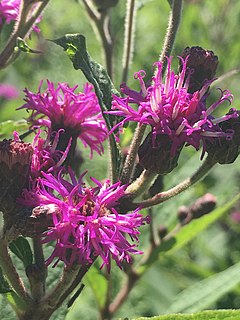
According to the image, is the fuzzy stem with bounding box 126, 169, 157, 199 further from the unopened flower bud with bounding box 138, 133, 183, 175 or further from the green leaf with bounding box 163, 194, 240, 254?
the green leaf with bounding box 163, 194, 240, 254

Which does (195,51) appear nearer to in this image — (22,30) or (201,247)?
(22,30)

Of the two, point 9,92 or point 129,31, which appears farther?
point 9,92

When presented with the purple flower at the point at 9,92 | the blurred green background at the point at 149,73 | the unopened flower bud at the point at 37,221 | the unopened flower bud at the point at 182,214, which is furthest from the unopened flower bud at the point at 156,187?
the purple flower at the point at 9,92

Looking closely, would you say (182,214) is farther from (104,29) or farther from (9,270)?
(9,270)

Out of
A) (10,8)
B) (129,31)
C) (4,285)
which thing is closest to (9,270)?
(4,285)

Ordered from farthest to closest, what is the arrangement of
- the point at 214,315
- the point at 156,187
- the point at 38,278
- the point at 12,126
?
the point at 156,187 < the point at 12,126 < the point at 38,278 < the point at 214,315

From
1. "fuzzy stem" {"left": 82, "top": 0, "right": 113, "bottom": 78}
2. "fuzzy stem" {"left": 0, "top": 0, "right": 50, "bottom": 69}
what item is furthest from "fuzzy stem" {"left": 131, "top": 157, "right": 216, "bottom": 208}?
"fuzzy stem" {"left": 82, "top": 0, "right": 113, "bottom": 78}
